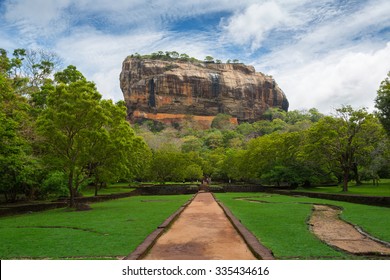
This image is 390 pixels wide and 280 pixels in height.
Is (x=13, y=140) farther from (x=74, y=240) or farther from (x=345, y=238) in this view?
(x=345, y=238)

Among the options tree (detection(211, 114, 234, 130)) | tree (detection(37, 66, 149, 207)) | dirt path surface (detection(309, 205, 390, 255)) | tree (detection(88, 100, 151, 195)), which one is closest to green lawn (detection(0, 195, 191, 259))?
dirt path surface (detection(309, 205, 390, 255))

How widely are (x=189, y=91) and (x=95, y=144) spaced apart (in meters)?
103

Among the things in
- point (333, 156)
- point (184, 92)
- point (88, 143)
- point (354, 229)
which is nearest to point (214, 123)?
point (184, 92)

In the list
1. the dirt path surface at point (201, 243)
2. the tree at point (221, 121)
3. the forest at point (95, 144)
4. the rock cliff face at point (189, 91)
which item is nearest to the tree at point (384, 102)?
the forest at point (95, 144)

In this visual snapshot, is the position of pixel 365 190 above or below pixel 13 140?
below

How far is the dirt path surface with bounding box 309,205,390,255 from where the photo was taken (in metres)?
6.86

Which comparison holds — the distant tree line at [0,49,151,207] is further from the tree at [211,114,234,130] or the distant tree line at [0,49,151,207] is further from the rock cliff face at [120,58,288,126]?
the rock cliff face at [120,58,288,126]

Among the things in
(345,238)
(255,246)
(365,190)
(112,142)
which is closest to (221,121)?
(365,190)

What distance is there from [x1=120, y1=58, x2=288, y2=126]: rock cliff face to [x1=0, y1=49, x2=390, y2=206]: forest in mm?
75507

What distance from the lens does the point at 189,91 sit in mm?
119438

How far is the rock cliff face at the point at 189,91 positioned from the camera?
387 feet

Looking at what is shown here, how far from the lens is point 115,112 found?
1928 centimetres

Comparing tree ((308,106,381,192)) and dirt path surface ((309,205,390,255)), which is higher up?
tree ((308,106,381,192))

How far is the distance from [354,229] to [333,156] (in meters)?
17.4
